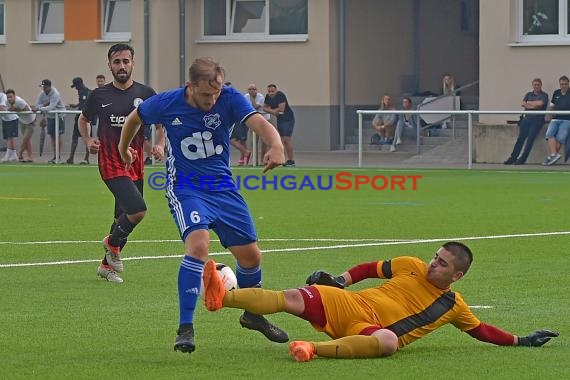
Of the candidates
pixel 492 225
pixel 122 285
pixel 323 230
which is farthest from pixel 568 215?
pixel 122 285

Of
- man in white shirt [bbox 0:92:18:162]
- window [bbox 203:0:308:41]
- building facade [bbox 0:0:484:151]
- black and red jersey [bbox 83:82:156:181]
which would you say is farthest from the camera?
window [bbox 203:0:308:41]

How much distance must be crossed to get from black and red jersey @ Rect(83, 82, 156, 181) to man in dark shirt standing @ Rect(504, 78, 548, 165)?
1788 centimetres

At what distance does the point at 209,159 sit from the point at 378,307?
1548mm

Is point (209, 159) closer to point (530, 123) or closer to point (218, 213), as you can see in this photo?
point (218, 213)

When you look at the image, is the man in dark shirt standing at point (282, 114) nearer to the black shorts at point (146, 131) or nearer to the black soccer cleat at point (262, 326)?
the black shorts at point (146, 131)

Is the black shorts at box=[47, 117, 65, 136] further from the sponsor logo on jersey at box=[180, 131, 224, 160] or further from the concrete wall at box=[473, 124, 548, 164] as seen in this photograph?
the sponsor logo on jersey at box=[180, 131, 224, 160]

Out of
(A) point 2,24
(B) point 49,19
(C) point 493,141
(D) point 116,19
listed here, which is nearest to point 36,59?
(B) point 49,19

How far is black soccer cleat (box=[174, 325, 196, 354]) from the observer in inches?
364

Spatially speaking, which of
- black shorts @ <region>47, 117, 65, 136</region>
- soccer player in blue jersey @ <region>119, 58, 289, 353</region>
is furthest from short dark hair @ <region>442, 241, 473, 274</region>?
black shorts @ <region>47, 117, 65, 136</region>

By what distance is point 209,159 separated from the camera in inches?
400

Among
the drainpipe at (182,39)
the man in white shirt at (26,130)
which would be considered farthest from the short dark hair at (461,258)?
the drainpipe at (182,39)

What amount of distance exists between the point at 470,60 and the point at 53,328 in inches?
1284

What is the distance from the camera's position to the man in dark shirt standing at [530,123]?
31.5 meters

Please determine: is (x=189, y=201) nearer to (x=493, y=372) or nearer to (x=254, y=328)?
(x=254, y=328)
